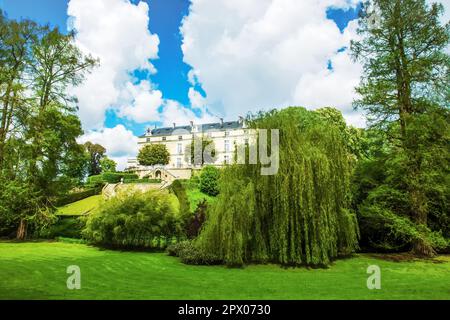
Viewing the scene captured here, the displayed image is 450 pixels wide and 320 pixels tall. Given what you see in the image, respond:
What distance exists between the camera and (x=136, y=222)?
18.4 meters

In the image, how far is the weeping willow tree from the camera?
12648mm

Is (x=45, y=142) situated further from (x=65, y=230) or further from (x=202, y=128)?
(x=202, y=128)

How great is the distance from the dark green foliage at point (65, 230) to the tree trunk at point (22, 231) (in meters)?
1.05

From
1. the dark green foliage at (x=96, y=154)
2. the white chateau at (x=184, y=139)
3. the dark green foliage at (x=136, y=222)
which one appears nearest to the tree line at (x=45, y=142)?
the dark green foliage at (x=136, y=222)

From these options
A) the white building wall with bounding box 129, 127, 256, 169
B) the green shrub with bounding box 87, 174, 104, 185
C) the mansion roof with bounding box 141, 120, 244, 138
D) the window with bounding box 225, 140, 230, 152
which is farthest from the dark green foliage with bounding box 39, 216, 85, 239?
the mansion roof with bounding box 141, 120, 244, 138

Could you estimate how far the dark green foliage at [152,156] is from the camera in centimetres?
6344

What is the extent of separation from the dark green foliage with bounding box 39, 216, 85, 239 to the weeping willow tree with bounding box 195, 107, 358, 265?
13665 millimetres

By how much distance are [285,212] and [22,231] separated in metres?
20.3

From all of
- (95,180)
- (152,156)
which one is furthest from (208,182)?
(152,156)

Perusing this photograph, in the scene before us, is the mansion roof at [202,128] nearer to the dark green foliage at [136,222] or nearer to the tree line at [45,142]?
the tree line at [45,142]

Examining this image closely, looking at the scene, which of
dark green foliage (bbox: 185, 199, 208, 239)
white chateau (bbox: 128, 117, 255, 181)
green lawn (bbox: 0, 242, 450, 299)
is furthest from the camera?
white chateau (bbox: 128, 117, 255, 181)

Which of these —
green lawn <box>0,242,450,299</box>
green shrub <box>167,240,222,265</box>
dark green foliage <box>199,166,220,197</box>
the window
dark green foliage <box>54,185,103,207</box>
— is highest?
the window

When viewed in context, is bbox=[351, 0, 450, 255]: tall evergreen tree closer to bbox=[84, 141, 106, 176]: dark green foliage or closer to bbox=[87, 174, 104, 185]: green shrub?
bbox=[87, 174, 104, 185]: green shrub

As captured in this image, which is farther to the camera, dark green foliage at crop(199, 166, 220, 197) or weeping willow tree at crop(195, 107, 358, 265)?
dark green foliage at crop(199, 166, 220, 197)
